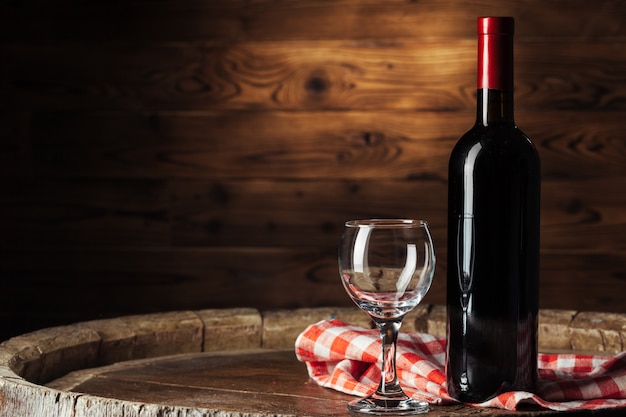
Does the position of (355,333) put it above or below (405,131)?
below

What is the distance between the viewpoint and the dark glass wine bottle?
82cm

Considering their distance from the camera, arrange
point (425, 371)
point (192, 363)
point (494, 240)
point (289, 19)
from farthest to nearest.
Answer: point (289, 19), point (192, 363), point (425, 371), point (494, 240)

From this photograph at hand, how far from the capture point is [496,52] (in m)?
0.83

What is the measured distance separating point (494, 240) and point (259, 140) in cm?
173

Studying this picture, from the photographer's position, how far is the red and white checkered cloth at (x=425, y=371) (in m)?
0.87

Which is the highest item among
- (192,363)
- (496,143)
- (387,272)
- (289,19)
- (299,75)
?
(289,19)

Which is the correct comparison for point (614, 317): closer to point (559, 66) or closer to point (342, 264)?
point (342, 264)

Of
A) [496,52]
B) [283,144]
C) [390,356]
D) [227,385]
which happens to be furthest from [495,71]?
[283,144]

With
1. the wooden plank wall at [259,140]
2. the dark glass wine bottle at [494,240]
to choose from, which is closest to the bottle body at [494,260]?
the dark glass wine bottle at [494,240]

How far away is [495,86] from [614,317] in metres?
0.57

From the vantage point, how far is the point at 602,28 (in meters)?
2.44

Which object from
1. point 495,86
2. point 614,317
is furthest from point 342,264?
point 614,317

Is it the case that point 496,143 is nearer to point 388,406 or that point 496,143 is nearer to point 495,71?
Result: point 495,71

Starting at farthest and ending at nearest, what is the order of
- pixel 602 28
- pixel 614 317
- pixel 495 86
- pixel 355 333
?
pixel 602 28
pixel 614 317
pixel 355 333
pixel 495 86
